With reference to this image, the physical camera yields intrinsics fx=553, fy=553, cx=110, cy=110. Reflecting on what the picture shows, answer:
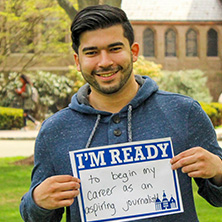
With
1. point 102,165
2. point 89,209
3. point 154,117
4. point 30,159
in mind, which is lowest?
point 89,209

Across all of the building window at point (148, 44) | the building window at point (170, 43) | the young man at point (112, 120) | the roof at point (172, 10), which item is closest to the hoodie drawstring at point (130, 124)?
the young man at point (112, 120)

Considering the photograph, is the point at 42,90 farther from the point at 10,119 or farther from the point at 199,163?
the point at 199,163

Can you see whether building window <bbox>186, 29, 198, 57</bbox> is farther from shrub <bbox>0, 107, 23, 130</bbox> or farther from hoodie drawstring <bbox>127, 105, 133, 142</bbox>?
hoodie drawstring <bbox>127, 105, 133, 142</bbox>

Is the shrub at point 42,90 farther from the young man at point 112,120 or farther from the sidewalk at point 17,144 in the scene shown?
the young man at point 112,120

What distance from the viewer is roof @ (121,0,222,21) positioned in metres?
37.0

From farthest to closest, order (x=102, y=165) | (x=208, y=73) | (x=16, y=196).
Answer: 1. (x=208, y=73)
2. (x=16, y=196)
3. (x=102, y=165)

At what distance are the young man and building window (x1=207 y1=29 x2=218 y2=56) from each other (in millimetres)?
35467

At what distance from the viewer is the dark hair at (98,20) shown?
2.24 meters

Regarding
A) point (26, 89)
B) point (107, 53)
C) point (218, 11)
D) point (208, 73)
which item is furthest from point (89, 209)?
point (218, 11)

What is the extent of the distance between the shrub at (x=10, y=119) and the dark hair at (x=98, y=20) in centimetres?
1849

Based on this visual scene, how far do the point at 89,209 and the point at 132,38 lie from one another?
2.44ft

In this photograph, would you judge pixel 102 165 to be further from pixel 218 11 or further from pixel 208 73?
pixel 218 11

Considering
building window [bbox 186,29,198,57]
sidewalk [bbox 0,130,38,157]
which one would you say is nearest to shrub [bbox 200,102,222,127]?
sidewalk [bbox 0,130,38,157]

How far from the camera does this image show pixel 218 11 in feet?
125
